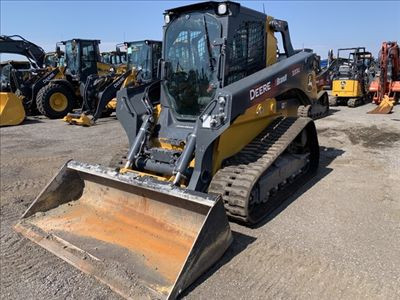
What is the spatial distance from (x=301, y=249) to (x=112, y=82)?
10.3 metres

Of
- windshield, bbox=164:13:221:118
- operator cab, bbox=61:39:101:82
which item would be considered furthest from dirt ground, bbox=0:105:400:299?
operator cab, bbox=61:39:101:82

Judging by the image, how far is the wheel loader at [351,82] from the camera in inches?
595

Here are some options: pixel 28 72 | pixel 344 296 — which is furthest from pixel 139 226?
pixel 28 72

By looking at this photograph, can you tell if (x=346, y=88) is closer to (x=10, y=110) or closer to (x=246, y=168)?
(x=10, y=110)

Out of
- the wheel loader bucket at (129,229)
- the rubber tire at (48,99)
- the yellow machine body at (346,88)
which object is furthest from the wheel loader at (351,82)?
the wheel loader bucket at (129,229)

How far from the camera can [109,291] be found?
313 cm

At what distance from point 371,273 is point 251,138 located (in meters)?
2.12

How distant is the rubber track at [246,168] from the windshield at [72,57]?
1144 centimetres

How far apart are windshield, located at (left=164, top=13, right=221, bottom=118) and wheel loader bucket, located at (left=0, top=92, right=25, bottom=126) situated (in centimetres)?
907

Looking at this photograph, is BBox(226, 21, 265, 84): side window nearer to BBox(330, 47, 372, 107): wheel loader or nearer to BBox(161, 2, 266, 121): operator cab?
BBox(161, 2, 266, 121): operator cab

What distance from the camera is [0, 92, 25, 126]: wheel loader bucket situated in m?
12.4

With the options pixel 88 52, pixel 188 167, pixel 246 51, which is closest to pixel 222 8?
pixel 246 51

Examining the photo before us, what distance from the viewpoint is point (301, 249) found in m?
3.68

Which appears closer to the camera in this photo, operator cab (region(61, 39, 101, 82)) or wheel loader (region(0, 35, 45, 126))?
wheel loader (region(0, 35, 45, 126))
